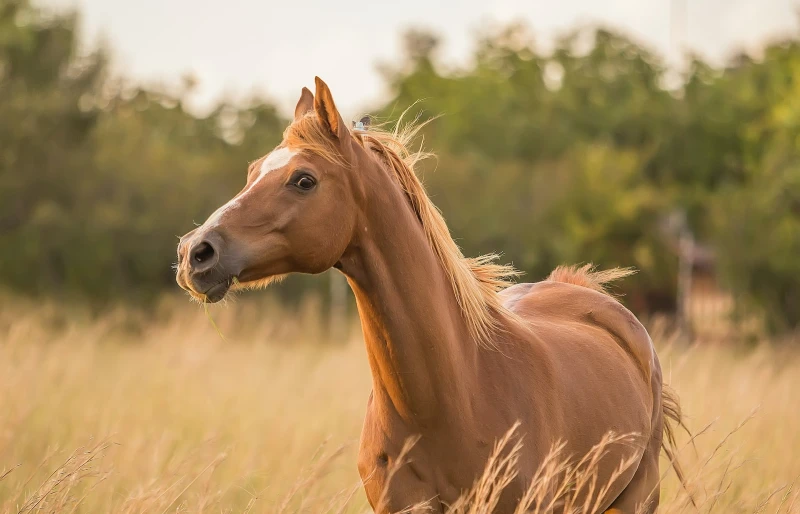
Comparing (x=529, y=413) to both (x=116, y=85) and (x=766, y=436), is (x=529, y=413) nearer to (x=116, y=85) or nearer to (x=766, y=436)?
(x=766, y=436)

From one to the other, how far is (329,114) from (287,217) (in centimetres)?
41

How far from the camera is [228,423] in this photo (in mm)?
7266

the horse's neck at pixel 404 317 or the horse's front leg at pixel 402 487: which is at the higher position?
the horse's neck at pixel 404 317

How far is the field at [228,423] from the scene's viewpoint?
12.6ft

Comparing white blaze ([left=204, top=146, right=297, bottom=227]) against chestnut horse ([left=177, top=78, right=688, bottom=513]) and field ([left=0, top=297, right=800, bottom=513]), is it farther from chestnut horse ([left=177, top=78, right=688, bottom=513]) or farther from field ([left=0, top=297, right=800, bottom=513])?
field ([left=0, top=297, right=800, bottom=513])

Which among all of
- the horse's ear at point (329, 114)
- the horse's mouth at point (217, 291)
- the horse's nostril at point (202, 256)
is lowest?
the horse's mouth at point (217, 291)

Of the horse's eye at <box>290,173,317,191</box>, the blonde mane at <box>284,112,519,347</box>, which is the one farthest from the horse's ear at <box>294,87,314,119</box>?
the horse's eye at <box>290,173,317,191</box>

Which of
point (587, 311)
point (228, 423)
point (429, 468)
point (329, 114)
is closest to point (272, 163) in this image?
point (329, 114)

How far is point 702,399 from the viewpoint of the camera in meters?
6.78

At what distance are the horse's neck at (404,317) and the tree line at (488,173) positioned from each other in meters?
9.12

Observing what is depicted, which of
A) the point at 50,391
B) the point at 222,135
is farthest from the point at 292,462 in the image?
the point at 222,135

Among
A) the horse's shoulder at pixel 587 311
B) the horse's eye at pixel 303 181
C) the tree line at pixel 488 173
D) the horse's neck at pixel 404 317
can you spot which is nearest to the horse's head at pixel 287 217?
the horse's eye at pixel 303 181

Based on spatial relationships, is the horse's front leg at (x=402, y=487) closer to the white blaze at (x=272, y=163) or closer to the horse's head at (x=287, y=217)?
the horse's head at (x=287, y=217)

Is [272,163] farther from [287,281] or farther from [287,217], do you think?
[287,281]
